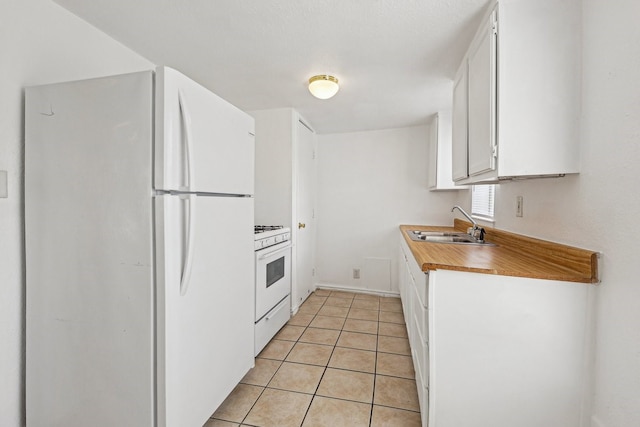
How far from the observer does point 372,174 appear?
148 inches

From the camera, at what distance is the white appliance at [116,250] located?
114 centimetres

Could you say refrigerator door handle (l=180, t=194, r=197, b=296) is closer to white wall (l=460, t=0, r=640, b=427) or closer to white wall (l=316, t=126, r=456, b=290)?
white wall (l=460, t=0, r=640, b=427)

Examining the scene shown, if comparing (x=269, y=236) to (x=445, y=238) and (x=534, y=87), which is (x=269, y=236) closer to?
(x=445, y=238)

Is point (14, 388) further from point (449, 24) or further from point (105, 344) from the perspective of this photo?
point (449, 24)

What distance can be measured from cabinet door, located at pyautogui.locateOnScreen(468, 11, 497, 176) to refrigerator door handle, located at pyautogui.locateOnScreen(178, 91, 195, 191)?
1410 millimetres

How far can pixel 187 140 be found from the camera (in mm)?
1213

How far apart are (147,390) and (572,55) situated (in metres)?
2.33

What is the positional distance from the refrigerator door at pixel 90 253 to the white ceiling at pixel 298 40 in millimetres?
620

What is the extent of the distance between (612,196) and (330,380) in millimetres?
1807

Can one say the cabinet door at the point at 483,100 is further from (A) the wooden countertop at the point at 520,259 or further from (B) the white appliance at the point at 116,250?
(B) the white appliance at the point at 116,250

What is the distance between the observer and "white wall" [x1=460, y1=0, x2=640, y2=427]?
94 centimetres

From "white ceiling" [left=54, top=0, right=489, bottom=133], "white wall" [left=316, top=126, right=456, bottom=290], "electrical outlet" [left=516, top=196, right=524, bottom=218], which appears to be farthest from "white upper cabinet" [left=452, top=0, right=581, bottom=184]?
"white wall" [left=316, top=126, right=456, bottom=290]

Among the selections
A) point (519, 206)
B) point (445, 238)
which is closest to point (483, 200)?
point (445, 238)

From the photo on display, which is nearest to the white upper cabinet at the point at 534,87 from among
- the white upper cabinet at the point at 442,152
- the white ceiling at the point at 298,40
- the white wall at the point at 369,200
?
the white ceiling at the point at 298,40
